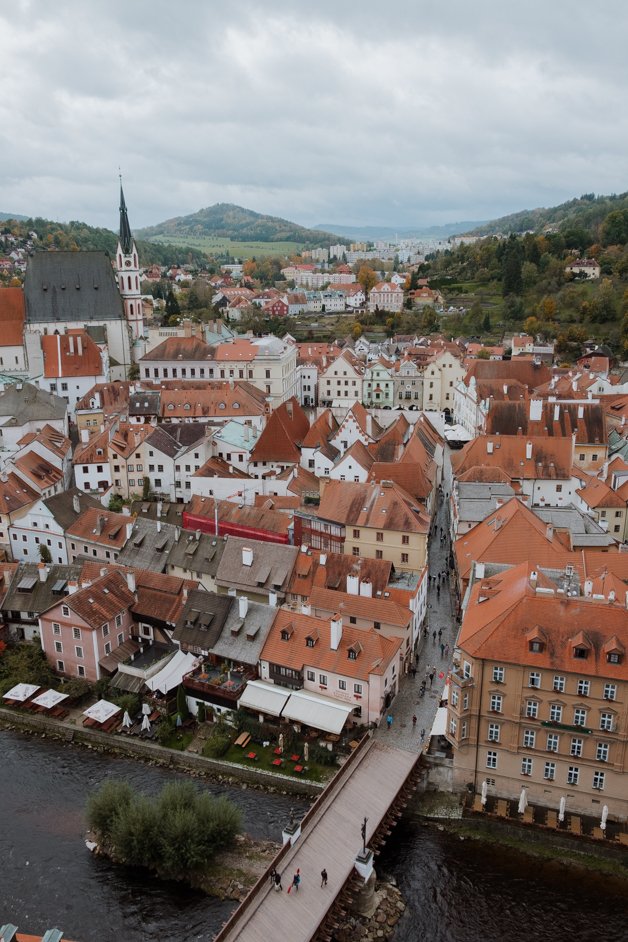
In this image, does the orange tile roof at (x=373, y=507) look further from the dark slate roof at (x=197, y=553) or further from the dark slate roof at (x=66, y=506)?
the dark slate roof at (x=66, y=506)

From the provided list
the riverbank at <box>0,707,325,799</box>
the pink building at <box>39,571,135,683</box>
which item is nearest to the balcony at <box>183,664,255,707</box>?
the riverbank at <box>0,707,325,799</box>

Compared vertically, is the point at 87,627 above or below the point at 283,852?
above

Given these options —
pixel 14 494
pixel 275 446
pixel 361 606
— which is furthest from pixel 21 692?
pixel 275 446

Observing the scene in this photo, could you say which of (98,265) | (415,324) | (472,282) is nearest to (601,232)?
(472,282)

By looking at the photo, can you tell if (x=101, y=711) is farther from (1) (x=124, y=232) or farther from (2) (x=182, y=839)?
(1) (x=124, y=232)

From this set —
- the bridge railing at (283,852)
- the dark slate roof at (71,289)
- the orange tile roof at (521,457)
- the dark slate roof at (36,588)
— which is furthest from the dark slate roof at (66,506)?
the dark slate roof at (71,289)

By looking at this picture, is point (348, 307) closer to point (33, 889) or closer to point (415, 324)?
point (415, 324)
